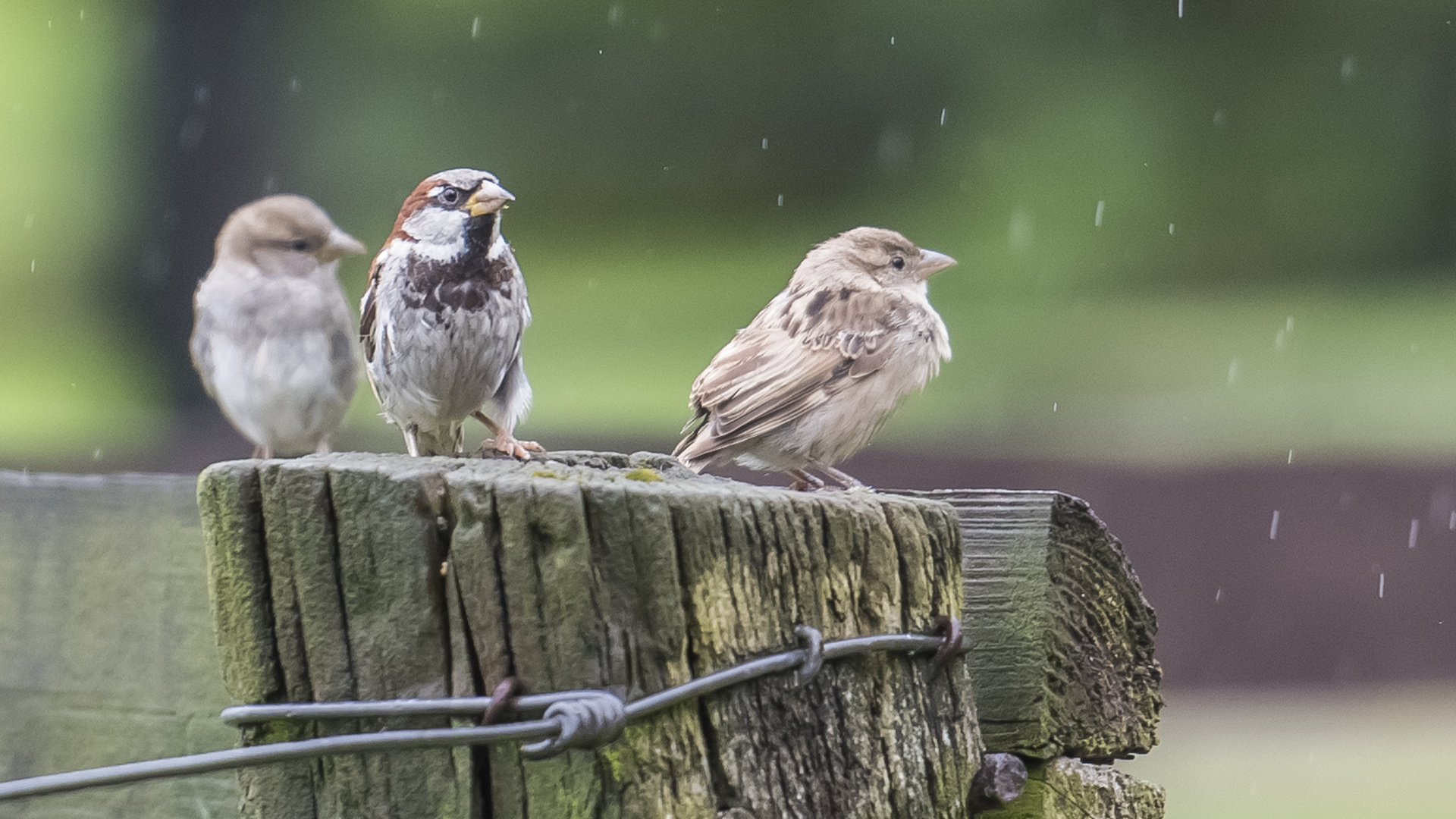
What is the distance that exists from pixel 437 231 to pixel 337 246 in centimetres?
46

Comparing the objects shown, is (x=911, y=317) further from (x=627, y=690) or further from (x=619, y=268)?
(x=619, y=268)

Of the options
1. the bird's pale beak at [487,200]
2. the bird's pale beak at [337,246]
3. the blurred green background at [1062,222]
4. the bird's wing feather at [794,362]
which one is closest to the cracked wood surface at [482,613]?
the bird's pale beak at [337,246]

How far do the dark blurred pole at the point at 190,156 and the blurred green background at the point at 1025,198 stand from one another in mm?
233

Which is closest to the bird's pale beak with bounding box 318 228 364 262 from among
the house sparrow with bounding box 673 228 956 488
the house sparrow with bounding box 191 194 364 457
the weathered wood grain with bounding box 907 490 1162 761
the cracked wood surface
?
the house sparrow with bounding box 191 194 364 457

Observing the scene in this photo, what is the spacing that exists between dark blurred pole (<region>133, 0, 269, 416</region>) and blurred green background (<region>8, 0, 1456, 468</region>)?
0.76 feet

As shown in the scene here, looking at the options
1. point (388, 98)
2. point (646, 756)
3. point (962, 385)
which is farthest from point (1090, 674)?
point (388, 98)

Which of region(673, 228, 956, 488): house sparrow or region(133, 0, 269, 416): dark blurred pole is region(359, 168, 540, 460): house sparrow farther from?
region(133, 0, 269, 416): dark blurred pole

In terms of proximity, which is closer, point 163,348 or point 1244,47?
point 1244,47

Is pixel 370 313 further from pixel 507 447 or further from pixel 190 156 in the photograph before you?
pixel 190 156

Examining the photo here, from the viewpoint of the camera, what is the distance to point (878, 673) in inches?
55.0

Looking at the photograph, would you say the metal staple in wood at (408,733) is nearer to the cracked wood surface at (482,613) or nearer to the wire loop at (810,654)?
the cracked wood surface at (482,613)

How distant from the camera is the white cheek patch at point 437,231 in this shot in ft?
7.30

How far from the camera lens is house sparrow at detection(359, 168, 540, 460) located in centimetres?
224

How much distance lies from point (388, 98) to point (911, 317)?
3670 millimetres
